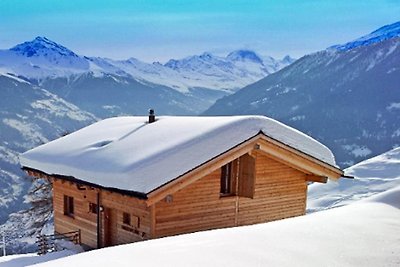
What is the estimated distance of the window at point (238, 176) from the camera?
41.7 ft

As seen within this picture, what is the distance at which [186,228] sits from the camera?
11789mm

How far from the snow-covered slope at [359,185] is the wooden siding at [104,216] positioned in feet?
70.5

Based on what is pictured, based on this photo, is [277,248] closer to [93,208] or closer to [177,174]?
[177,174]

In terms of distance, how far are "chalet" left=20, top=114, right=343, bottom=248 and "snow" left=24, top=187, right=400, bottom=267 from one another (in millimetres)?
4332

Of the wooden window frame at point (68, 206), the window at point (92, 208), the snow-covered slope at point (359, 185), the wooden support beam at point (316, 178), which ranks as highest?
the wooden support beam at point (316, 178)

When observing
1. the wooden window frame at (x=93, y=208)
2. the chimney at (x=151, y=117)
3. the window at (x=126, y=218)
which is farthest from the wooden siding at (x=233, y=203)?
the chimney at (x=151, y=117)

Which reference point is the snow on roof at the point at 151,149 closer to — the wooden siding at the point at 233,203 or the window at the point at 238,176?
the wooden siding at the point at 233,203

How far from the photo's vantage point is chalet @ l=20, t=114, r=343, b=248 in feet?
36.3

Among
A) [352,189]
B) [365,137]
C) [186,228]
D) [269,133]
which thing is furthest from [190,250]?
[365,137]

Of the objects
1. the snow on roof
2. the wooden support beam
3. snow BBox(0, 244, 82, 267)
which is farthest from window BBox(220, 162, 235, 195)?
snow BBox(0, 244, 82, 267)

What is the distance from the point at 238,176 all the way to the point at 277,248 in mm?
7468

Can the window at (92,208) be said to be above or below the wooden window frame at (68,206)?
above

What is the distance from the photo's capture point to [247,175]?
505 inches

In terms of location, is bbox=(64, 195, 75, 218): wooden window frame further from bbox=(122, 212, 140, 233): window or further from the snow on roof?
bbox=(122, 212, 140, 233): window
